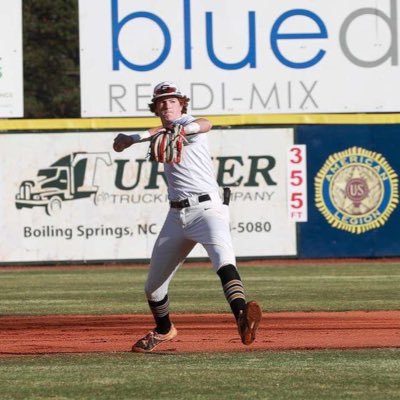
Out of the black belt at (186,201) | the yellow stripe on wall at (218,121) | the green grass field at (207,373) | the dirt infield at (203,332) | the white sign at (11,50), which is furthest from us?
the white sign at (11,50)

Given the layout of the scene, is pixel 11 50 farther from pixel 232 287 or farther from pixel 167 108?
pixel 232 287

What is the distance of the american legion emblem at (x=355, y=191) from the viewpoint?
20.6 meters

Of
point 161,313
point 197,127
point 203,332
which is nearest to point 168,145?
point 197,127

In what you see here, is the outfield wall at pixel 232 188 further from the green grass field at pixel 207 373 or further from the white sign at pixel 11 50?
the green grass field at pixel 207 373

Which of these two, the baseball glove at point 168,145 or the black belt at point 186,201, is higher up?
the baseball glove at point 168,145

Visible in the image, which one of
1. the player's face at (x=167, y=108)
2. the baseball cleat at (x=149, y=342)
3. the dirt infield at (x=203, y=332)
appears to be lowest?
the dirt infield at (x=203, y=332)

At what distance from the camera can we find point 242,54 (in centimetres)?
2153

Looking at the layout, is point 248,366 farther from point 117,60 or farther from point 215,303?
point 117,60

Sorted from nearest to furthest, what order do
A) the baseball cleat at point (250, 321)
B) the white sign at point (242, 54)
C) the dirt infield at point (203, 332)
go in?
the baseball cleat at point (250, 321), the dirt infield at point (203, 332), the white sign at point (242, 54)

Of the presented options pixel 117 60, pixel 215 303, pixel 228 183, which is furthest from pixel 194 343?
pixel 117 60

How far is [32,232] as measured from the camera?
2022 cm

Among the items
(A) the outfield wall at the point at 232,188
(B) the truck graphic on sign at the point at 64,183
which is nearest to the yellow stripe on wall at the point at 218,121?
(A) the outfield wall at the point at 232,188

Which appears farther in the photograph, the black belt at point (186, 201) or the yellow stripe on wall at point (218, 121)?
the yellow stripe on wall at point (218, 121)

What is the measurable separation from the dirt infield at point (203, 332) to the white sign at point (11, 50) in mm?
9831
